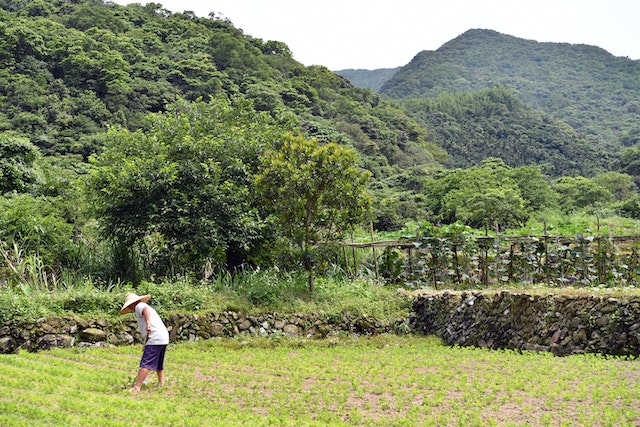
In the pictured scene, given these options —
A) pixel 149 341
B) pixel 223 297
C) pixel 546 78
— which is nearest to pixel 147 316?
pixel 149 341

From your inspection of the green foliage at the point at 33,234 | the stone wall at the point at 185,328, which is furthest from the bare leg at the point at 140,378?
the green foliage at the point at 33,234

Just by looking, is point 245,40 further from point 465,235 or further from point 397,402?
point 397,402

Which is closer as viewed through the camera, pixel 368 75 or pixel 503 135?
pixel 503 135

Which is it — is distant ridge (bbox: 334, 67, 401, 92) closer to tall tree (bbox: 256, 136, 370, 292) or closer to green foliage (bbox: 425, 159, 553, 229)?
green foliage (bbox: 425, 159, 553, 229)

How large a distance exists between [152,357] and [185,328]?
14.6 ft

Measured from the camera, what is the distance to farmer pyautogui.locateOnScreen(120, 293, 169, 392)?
7.39 meters

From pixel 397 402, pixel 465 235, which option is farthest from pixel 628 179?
pixel 397 402

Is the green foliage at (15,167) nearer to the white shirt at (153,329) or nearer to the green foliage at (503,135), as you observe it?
the white shirt at (153,329)

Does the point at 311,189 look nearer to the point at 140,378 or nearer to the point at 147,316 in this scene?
the point at 147,316

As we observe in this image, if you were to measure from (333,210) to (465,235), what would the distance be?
3.97 meters

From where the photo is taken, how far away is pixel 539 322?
411 inches

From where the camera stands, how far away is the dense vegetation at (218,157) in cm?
1392

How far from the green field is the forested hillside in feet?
260

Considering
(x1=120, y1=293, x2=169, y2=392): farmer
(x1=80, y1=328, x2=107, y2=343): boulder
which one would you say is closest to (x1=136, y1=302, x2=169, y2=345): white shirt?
(x1=120, y1=293, x2=169, y2=392): farmer
